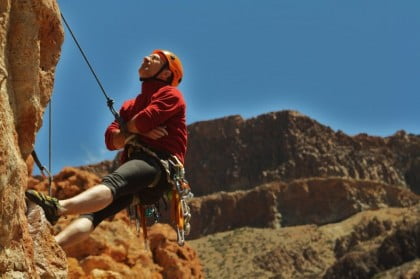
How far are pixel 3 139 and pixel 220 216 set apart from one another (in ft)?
373

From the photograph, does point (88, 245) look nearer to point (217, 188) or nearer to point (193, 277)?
point (193, 277)

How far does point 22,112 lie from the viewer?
4.88 meters

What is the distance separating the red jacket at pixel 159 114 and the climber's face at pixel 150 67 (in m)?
0.07

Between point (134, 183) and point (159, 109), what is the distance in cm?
68

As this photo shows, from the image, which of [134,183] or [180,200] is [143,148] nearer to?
[134,183]

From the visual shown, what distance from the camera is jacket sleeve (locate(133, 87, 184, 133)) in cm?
597

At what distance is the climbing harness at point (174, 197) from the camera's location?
6070 mm

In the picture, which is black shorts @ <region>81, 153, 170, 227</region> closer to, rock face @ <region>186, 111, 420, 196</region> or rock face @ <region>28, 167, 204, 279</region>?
rock face @ <region>28, 167, 204, 279</region>

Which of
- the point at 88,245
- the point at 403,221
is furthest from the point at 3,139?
the point at 403,221

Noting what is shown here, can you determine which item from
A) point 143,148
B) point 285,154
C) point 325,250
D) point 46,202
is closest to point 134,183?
point 143,148

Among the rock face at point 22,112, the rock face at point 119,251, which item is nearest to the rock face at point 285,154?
the rock face at point 119,251

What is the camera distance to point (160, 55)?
22.1 feet

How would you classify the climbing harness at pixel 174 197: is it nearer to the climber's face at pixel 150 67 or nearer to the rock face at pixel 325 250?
the climber's face at pixel 150 67

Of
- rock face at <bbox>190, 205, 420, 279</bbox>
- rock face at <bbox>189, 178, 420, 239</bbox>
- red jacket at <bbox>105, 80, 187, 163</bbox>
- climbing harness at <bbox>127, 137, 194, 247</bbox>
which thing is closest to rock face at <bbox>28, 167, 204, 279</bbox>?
climbing harness at <bbox>127, 137, 194, 247</bbox>
